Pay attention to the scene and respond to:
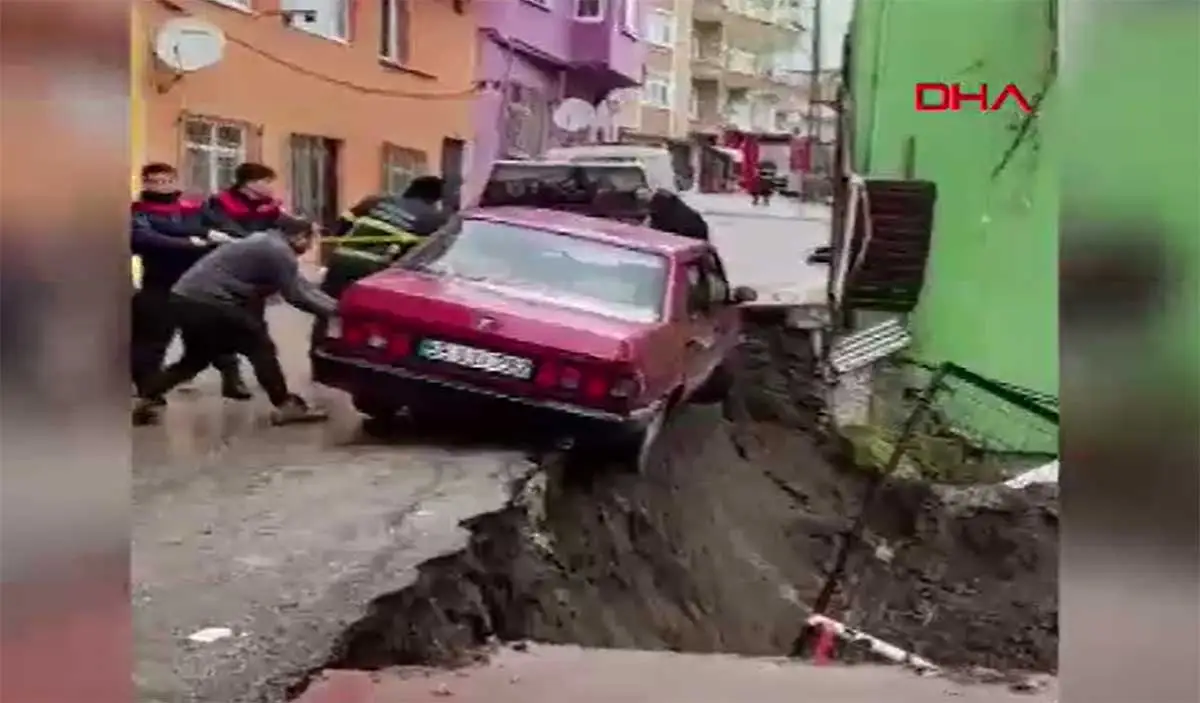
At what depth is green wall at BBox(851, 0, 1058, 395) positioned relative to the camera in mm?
2934

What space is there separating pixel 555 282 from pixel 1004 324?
32.8 inches

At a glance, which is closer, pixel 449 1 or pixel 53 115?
pixel 53 115

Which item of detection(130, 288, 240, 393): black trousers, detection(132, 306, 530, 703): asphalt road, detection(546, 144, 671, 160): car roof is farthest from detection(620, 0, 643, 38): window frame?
detection(130, 288, 240, 393): black trousers

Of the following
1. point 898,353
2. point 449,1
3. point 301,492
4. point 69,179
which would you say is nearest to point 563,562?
point 301,492

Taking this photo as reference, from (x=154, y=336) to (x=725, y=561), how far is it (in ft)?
3.69

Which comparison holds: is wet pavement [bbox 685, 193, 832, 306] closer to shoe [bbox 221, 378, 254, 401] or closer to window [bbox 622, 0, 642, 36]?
window [bbox 622, 0, 642, 36]

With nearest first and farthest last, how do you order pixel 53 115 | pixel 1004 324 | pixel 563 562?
pixel 53 115 < pixel 1004 324 < pixel 563 562

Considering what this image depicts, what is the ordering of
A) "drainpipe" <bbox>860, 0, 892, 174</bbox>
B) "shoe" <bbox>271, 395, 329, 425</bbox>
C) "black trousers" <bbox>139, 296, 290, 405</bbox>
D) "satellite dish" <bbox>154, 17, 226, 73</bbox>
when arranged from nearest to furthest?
"satellite dish" <bbox>154, 17, 226, 73</bbox> < "drainpipe" <bbox>860, 0, 892, 174</bbox> < "black trousers" <bbox>139, 296, 290, 405</bbox> < "shoe" <bbox>271, 395, 329, 425</bbox>

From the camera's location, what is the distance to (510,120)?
130 inches

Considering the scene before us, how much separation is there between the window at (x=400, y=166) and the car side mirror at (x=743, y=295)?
2.07ft

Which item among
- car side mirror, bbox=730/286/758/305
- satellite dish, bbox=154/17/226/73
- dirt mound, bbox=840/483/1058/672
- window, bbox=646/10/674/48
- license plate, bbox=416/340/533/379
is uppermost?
window, bbox=646/10/674/48

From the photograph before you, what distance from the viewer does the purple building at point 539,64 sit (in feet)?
10.6

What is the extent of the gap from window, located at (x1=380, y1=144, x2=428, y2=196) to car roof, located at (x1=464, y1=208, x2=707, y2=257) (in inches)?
5.1

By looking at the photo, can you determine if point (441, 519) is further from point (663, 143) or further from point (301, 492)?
point (663, 143)
